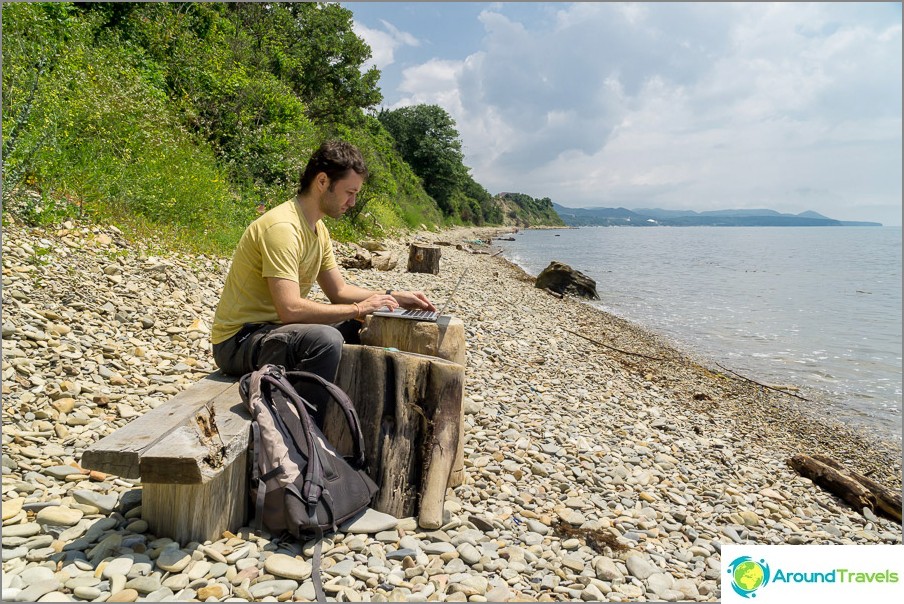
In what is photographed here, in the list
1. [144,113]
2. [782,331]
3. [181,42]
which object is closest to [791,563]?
[144,113]

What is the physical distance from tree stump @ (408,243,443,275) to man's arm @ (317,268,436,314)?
10.2 m

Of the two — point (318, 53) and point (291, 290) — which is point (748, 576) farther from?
point (318, 53)

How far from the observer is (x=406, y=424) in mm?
3480

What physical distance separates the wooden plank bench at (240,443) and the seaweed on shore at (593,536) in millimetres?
822

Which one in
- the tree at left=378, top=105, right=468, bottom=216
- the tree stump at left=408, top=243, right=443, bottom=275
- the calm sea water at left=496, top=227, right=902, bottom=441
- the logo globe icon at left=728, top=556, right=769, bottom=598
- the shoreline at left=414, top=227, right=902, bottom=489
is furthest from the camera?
the tree at left=378, top=105, right=468, bottom=216

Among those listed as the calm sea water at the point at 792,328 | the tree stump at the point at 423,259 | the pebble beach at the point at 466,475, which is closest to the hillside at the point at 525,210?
the calm sea water at the point at 792,328

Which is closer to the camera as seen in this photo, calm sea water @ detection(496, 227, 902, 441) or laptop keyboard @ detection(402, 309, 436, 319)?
laptop keyboard @ detection(402, 309, 436, 319)

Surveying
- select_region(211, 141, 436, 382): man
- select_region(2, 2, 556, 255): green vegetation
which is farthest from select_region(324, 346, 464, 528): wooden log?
select_region(2, 2, 556, 255): green vegetation

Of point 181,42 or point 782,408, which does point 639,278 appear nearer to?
point 782,408

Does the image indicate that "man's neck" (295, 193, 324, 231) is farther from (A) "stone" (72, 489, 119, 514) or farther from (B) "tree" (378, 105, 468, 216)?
(B) "tree" (378, 105, 468, 216)

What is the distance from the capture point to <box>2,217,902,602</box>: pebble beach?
2.69 m

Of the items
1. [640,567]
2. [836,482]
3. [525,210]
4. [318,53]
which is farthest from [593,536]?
[525,210]

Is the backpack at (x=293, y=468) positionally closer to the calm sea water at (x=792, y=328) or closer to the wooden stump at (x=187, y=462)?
the wooden stump at (x=187, y=462)

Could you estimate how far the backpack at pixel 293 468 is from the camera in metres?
2.92
